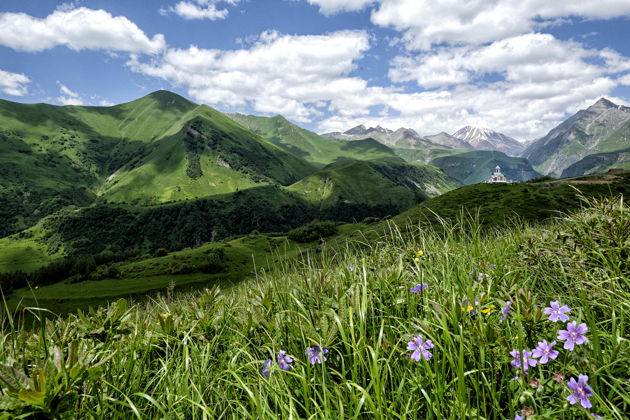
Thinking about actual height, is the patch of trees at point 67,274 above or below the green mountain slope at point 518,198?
below

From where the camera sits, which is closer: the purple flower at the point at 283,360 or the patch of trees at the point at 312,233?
the purple flower at the point at 283,360

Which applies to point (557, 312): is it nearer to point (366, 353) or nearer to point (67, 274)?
point (366, 353)

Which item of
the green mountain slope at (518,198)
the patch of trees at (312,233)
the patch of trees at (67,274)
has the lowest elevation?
the patch of trees at (67,274)

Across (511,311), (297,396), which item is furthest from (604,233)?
(297,396)

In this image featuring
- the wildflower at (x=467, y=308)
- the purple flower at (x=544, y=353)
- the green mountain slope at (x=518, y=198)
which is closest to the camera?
the purple flower at (x=544, y=353)

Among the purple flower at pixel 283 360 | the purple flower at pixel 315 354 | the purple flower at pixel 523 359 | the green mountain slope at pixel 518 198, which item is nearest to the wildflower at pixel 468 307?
the purple flower at pixel 523 359

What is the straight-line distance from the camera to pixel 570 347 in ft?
6.33

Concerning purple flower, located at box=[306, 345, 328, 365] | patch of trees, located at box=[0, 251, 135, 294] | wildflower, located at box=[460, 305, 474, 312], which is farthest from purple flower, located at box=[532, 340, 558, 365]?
patch of trees, located at box=[0, 251, 135, 294]

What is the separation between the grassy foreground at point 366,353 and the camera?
2.13m

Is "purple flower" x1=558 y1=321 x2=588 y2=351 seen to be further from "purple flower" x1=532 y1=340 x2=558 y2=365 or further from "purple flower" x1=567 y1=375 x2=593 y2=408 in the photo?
"purple flower" x1=567 y1=375 x2=593 y2=408

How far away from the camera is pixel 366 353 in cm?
279

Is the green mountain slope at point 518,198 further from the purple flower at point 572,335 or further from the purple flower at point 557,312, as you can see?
the purple flower at point 572,335

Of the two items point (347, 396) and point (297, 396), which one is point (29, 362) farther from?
point (347, 396)

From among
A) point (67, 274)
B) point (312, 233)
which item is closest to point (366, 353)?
point (312, 233)
